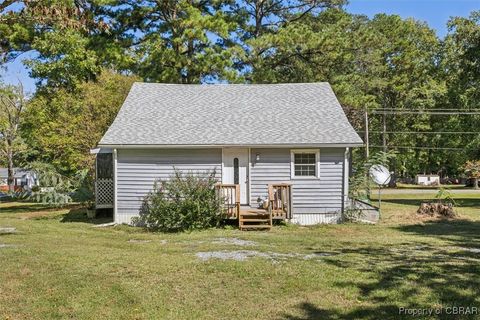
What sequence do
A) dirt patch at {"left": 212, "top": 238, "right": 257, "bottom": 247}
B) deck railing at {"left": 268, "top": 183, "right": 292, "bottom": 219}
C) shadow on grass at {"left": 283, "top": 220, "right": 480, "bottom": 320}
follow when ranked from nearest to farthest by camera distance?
shadow on grass at {"left": 283, "top": 220, "right": 480, "bottom": 320} → dirt patch at {"left": 212, "top": 238, "right": 257, "bottom": 247} → deck railing at {"left": 268, "top": 183, "right": 292, "bottom": 219}

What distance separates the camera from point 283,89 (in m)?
18.4

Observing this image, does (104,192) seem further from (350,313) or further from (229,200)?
(350,313)

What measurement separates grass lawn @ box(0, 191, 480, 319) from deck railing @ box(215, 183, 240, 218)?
2364mm

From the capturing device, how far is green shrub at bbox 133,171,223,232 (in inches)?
518

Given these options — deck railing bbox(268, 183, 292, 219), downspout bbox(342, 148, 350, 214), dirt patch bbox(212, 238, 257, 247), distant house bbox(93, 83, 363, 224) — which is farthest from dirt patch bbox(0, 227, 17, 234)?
downspout bbox(342, 148, 350, 214)

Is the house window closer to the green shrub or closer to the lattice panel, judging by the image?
the green shrub

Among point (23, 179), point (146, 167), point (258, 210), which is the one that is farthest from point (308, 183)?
point (23, 179)

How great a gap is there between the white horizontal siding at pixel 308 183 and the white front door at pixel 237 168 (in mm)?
229

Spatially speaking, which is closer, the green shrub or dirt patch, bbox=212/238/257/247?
dirt patch, bbox=212/238/257/247

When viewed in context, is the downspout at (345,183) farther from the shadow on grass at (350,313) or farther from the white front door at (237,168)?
the shadow on grass at (350,313)

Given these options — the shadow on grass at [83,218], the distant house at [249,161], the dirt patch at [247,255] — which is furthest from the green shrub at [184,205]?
the dirt patch at [247,255]

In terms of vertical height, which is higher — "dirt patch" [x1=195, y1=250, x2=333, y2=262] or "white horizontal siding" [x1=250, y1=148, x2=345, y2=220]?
"white horizontal siding" [x1=250, y1=148, x2=345, y2=220]

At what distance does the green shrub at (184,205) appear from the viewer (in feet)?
43.2

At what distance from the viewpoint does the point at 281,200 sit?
13.9 m
